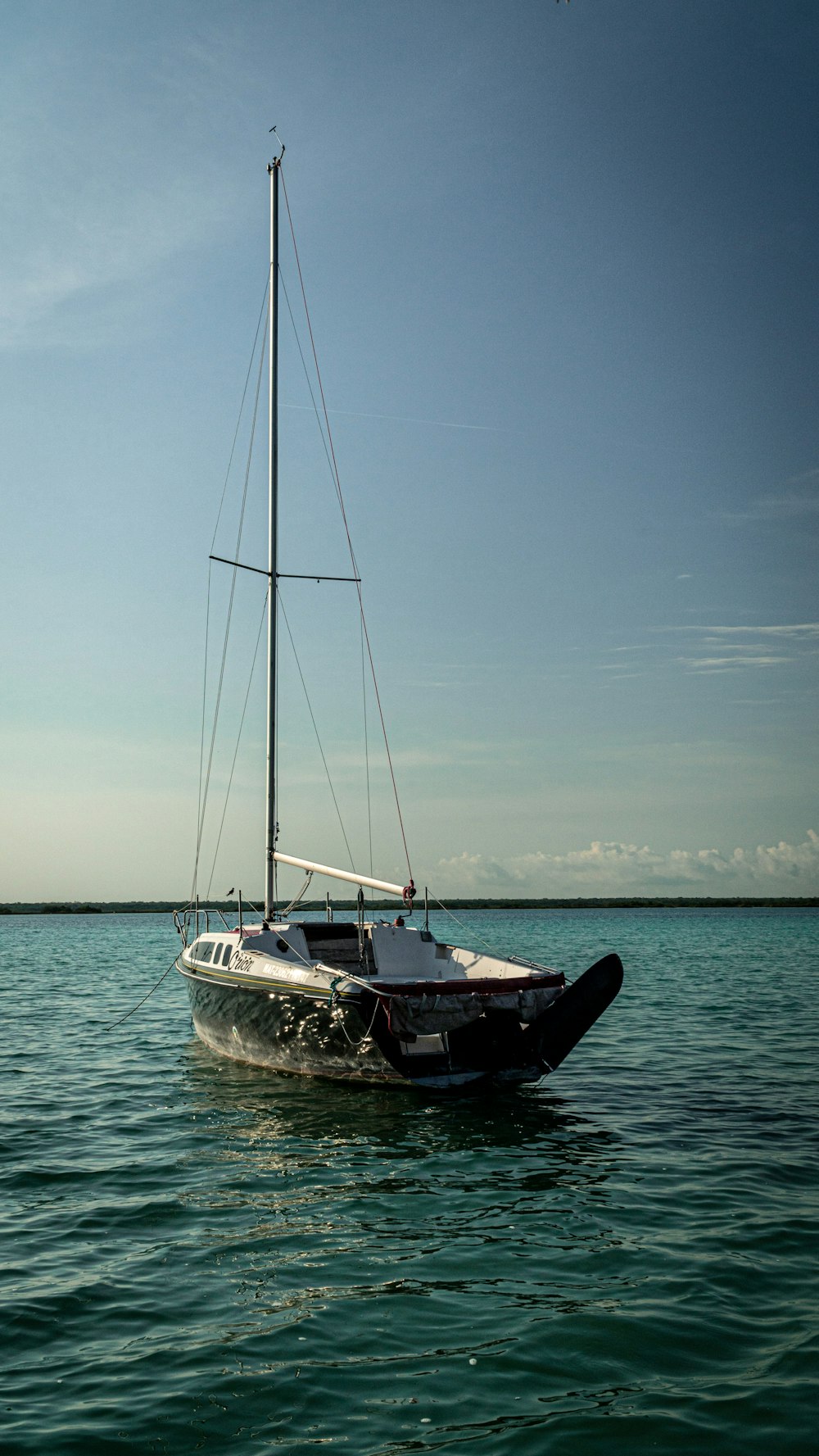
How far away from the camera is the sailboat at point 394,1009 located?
1271 centimetres

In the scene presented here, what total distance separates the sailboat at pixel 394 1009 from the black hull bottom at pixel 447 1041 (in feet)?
0.05

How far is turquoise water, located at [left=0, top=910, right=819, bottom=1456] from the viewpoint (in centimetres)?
543

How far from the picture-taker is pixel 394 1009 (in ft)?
40.7

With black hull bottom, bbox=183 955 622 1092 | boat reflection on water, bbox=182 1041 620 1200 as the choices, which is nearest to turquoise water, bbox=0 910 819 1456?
boat reflection on water, bbox=182 1041 620 1200

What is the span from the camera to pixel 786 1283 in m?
7.29

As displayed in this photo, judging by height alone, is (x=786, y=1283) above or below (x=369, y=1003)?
below

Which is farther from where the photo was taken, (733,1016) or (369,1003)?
(733,1016)

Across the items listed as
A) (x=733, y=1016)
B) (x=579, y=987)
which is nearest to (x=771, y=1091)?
(x=579, y=987)

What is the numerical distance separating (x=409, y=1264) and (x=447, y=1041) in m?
5.85

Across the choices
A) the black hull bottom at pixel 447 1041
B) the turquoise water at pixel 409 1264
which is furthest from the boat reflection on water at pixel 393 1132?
the black hull bottom at pixel 447 1041

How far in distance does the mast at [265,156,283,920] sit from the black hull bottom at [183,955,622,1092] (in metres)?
4.45

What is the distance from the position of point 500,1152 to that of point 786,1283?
4132 mm

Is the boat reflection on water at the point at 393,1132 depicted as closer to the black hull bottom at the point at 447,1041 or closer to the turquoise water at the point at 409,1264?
the turquoise water at the point at 409,1264

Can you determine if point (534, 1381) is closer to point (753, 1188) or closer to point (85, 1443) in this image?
point (85, 1443)
